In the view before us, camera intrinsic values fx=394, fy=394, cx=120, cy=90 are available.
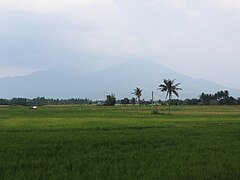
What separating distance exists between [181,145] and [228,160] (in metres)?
4.47

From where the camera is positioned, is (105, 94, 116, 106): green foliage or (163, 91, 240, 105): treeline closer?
(163, 91, 240, 105): treeline

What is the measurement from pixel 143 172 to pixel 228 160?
3264mm

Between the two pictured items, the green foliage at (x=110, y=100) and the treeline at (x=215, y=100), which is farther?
the green foliage at (x=110, y=100)

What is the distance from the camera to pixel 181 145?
16094 mm

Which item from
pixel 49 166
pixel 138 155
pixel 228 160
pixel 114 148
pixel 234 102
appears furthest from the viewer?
pixel 234 102

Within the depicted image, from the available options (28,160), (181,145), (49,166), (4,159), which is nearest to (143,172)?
(49,166)

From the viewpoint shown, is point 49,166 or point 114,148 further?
point 114,148

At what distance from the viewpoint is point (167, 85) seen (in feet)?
247

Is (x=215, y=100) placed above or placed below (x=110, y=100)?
above

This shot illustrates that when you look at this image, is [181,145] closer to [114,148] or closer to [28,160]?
[114,148]

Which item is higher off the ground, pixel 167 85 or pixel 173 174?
pixel 167 85

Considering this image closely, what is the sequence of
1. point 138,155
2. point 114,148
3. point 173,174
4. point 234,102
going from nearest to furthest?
1. point 173,174
2. point 138,155
3. point 114,148
4. point 234,102

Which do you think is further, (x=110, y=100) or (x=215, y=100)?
(x=215, y=100)

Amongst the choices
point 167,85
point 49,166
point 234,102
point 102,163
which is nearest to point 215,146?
point 102,163
